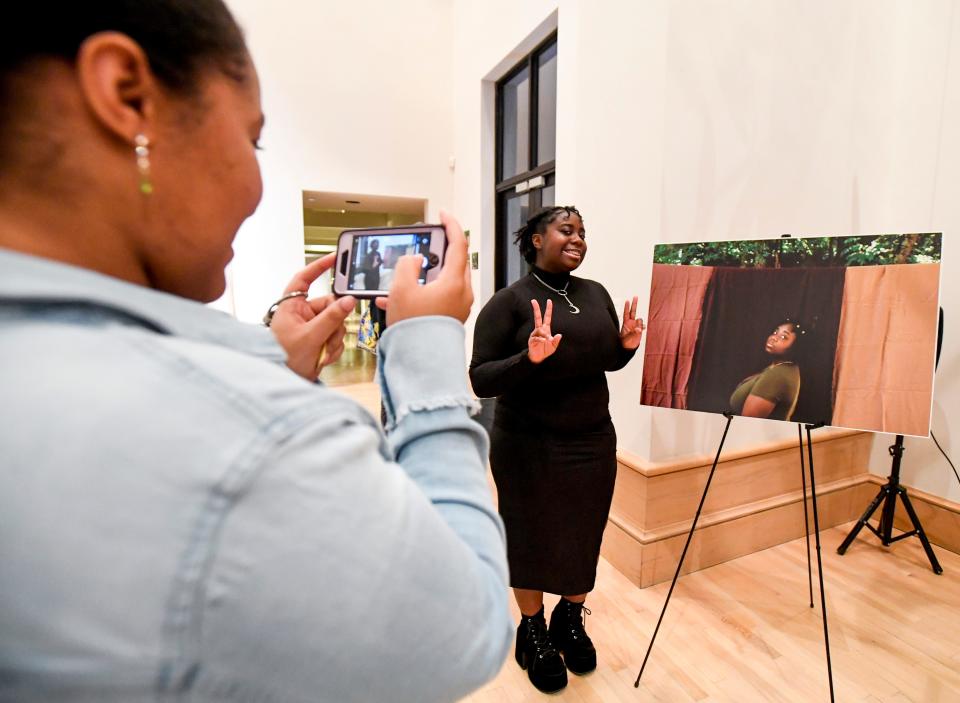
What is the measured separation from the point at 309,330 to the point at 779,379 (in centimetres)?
142

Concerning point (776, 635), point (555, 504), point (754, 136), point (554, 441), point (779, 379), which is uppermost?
point (754, 136)

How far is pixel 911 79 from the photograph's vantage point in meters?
2.46

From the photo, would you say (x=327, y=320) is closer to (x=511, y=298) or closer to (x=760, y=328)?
(x=511, y=298)

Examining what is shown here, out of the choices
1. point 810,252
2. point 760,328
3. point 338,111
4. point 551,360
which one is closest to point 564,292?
point 551,360

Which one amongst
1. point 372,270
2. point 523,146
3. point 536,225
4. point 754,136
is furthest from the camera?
point 523,146

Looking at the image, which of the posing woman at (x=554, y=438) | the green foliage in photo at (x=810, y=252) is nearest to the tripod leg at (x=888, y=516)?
the green foliage in photo at (x=810, y=252)

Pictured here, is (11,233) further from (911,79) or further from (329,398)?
(911,79)

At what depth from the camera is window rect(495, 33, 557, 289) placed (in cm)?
402

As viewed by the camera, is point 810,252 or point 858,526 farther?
point 858,526

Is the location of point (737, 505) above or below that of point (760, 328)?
below

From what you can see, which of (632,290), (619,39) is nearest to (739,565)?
(632,290)

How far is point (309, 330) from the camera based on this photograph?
2.40 ft

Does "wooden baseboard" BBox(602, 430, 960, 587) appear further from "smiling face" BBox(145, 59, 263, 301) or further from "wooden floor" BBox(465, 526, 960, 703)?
"smiling face" BBox(145, 59, 263, 301)

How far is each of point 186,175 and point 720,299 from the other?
158 cm
